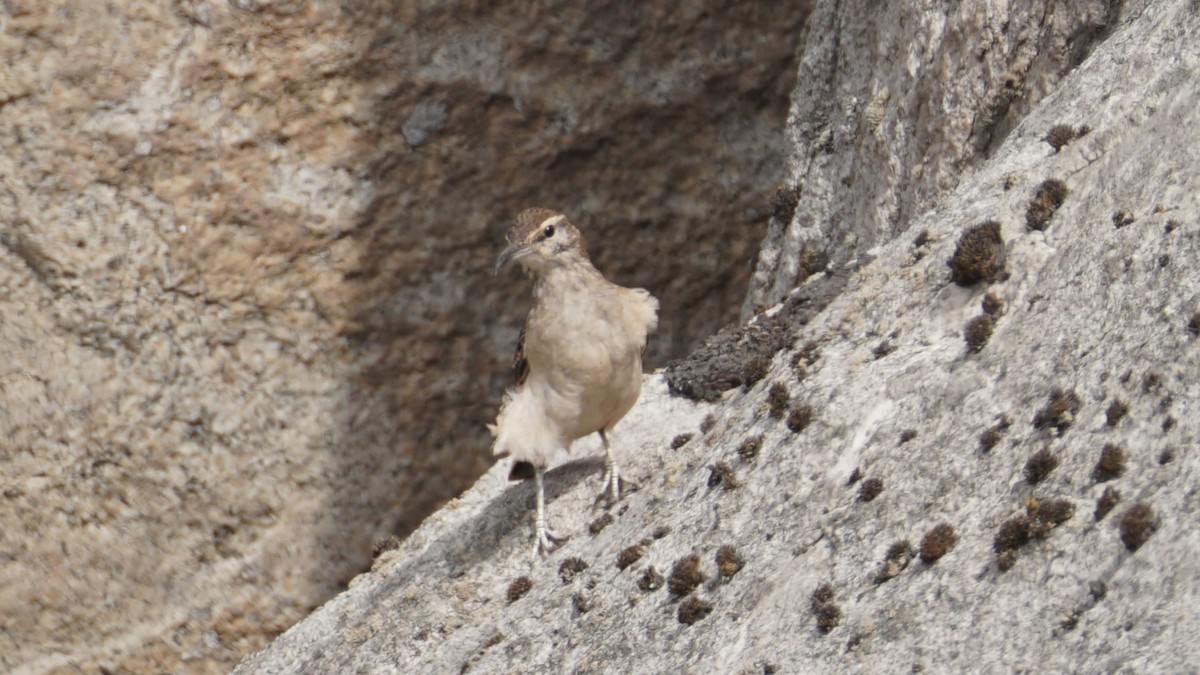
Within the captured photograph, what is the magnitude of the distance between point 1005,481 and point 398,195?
9.52 m

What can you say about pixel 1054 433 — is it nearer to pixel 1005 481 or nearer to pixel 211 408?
pixel 1005 481

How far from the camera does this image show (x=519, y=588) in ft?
35.8

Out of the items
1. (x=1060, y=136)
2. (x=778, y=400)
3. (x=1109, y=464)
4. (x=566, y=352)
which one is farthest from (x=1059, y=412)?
(x=566, y=352)

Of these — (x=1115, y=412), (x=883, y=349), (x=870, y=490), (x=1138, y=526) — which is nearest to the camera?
(x=1138, y=526)

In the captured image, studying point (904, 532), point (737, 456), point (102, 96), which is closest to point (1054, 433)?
point (904, 532)

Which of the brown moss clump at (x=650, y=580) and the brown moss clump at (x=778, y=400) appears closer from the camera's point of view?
the brown moss clump at (x=650, y=580)

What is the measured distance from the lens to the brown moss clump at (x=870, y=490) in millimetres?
8070

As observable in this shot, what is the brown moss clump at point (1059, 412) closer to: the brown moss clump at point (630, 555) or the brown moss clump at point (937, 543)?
the brown moss clump at point (937, 543)

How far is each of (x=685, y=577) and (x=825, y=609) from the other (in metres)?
1.28

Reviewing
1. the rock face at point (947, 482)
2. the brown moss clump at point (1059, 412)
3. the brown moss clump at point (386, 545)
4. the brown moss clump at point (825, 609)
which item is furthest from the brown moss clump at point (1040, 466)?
the brown moss clump at point (386, 545)

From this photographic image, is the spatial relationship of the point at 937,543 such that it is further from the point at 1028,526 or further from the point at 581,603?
Result: the point at 581,603

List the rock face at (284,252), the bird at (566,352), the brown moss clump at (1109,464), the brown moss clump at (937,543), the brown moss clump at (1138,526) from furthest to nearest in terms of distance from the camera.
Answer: the rock face at (284,252) → the bird at (566,352) → the brown moss clump at (937,543) → the brown moss clump at (1109,464) → the brown moss clump at (1138,526)

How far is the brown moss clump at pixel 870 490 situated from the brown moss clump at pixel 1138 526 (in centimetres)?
168

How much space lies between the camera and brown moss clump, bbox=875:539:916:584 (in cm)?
747
